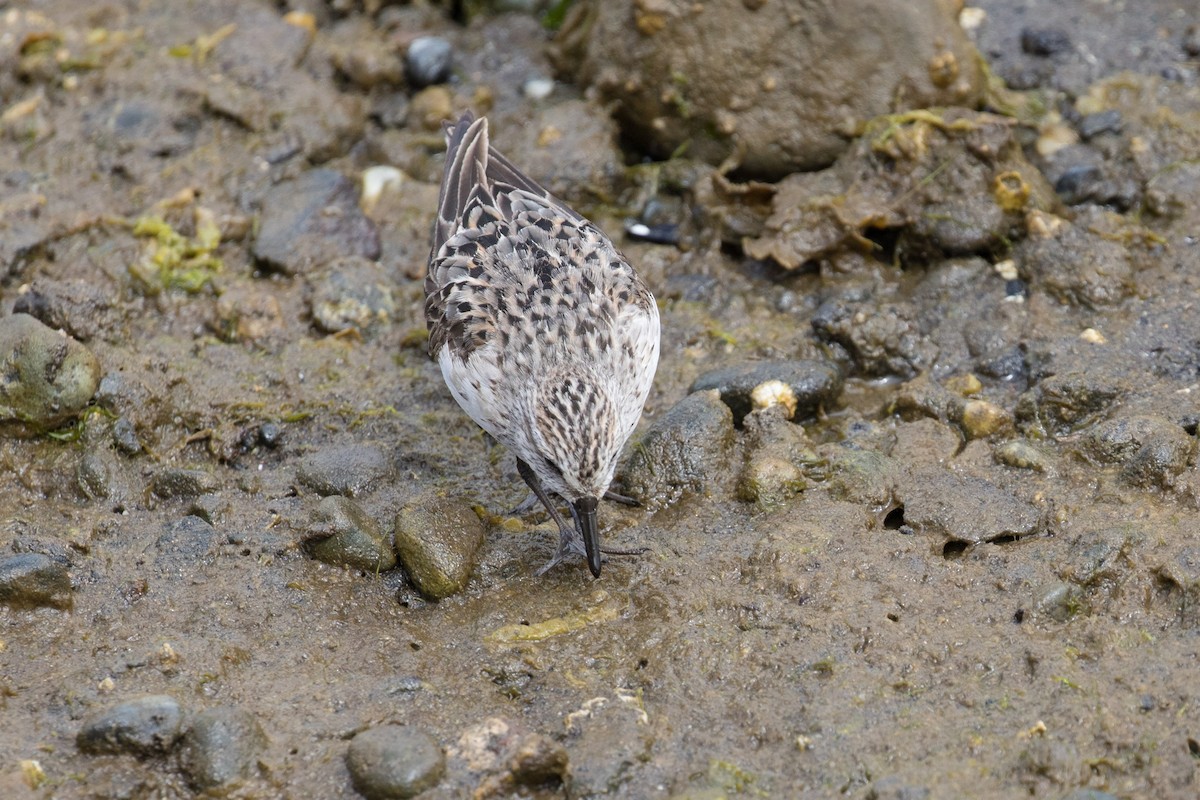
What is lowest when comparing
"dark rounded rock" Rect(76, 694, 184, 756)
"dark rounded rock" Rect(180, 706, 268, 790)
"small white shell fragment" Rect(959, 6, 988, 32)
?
"dark rounded rock" Rect(180, 706, 268, 790)

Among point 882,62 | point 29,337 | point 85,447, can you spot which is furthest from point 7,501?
point 882,62

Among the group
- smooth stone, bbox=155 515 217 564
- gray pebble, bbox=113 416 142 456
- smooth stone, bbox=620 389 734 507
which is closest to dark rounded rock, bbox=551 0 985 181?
smooth stone, bbox=620 389 734 507

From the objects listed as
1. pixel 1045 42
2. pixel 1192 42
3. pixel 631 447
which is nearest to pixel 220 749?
pixel 631 447

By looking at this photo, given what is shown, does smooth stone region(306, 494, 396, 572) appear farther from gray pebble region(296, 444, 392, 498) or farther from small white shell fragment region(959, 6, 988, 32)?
small white shell fragment region(959, 6, 988, 32)

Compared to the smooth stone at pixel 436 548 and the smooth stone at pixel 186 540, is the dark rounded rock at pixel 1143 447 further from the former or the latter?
the smooth stone at pixel 186 540

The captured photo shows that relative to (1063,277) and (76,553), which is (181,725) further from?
(1063,277)

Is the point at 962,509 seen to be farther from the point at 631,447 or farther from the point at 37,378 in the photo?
the point at 37,378
